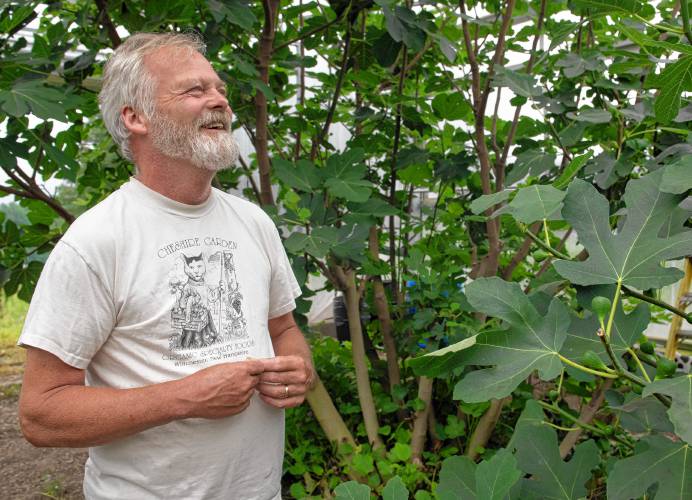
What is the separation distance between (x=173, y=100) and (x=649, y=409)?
3.77 feet

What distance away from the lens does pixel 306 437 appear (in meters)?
3.29

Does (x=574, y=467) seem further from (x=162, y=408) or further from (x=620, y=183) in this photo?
(x=620, y=183)

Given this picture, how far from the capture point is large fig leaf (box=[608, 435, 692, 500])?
0.82 m

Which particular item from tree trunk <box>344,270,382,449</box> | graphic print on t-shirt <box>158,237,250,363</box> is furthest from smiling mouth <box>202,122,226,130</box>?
tree trunk <box>344,270,382,449</box>

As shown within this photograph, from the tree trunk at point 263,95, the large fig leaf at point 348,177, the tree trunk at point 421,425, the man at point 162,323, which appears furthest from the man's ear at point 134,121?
the tree trunk at point 421,425

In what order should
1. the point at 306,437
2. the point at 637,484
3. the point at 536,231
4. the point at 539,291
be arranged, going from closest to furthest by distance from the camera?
the point at 637,484, the point at 539,291, the point at 536,231, the point at 306,437

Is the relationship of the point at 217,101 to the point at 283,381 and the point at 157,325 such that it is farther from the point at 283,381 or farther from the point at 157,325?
the point at 283,381

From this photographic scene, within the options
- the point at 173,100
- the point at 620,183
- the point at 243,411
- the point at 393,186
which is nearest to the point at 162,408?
the point at 243,411

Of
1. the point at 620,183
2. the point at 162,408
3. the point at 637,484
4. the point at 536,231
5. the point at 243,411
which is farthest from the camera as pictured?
the point at 536,231

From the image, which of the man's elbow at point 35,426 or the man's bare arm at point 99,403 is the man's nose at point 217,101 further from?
the man's elbow at point 35,426

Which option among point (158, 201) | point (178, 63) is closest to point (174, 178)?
point (158, 201)

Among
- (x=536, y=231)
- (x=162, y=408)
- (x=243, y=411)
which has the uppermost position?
(x=162, y=408)

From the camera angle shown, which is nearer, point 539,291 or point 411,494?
point 539,291

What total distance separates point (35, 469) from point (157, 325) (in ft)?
8.65
